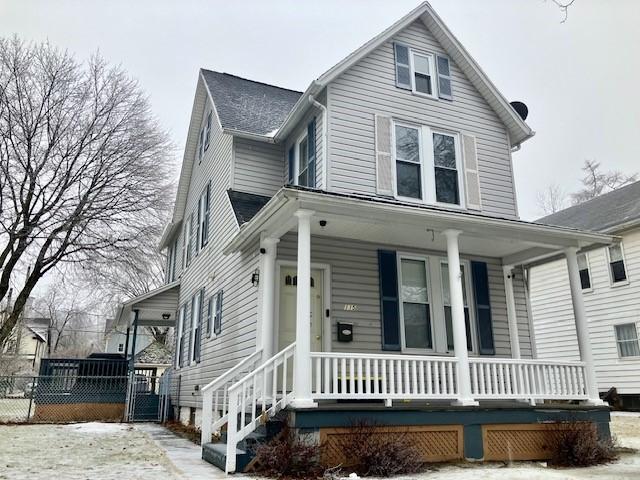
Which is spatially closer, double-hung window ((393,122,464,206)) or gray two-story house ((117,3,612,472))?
gray two-story house ((117,3,612,472))

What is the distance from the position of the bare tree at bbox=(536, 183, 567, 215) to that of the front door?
28614 millimetres

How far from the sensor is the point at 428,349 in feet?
28.0

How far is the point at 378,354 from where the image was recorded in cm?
722

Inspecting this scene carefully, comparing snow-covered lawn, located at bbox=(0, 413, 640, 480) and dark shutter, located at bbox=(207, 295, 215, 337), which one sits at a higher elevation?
dark shutter, located at bbox=(207, 295, 215, 337)

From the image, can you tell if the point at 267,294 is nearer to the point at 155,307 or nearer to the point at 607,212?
the point at 155,307

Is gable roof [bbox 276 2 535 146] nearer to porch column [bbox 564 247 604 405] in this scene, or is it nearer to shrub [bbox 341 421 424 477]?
porch column [bbox 564 247 604 405]

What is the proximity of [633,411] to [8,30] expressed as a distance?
71.6 ft

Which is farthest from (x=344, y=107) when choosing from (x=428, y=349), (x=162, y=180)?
(x=162, y=180)

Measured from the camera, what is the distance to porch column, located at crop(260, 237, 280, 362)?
7.60 meters

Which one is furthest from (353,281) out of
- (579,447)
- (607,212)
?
(607,212)

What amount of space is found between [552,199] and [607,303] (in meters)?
19.6

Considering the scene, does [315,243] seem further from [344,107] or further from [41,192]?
[41,192]

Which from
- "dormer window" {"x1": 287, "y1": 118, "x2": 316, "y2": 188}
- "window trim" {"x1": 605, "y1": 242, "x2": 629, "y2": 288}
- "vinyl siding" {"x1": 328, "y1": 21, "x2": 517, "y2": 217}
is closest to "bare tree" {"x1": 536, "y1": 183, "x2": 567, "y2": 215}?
"window trim" {"x1": 605, "y1": 242, "x2": 629, "y2": 288}

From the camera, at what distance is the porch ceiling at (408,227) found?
265 inches
